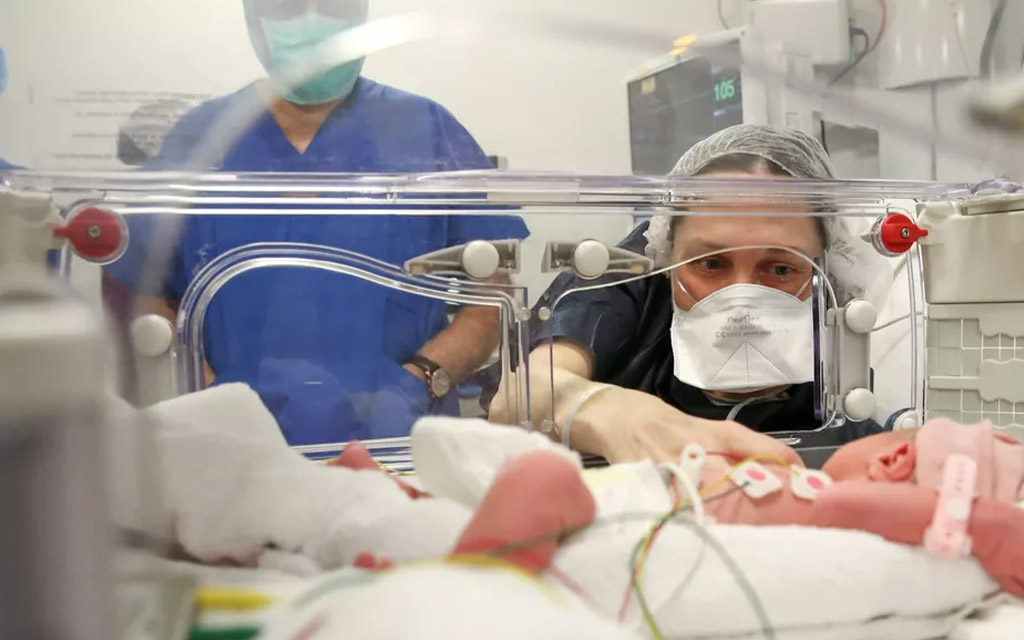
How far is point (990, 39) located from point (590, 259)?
2.45ft

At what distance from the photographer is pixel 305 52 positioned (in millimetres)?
961

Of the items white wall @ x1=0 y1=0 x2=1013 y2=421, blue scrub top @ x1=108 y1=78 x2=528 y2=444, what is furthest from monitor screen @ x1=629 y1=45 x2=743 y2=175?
blue scrub top @ x1=108 y1=78 x2=528 y2=444

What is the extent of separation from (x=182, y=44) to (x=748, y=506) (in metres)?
1.12

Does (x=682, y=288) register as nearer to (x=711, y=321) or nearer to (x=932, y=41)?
(x=711, y=321)

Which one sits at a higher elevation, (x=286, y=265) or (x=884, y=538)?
(x=286, y=265)

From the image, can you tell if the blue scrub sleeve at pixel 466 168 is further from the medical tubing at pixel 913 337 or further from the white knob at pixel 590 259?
the medical tubing at pixel 913 337

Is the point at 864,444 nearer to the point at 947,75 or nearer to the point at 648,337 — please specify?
the point at 648,337

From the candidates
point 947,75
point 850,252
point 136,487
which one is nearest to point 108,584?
point 136,487

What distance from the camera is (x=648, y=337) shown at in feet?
3.14

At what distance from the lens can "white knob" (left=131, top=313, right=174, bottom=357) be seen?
503 mm

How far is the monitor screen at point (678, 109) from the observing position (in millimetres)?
1238

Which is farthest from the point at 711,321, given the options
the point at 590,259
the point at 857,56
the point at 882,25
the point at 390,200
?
the point at 882,25

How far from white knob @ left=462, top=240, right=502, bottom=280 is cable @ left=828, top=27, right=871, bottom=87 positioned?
75cm

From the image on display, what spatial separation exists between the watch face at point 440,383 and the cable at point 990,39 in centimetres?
82
